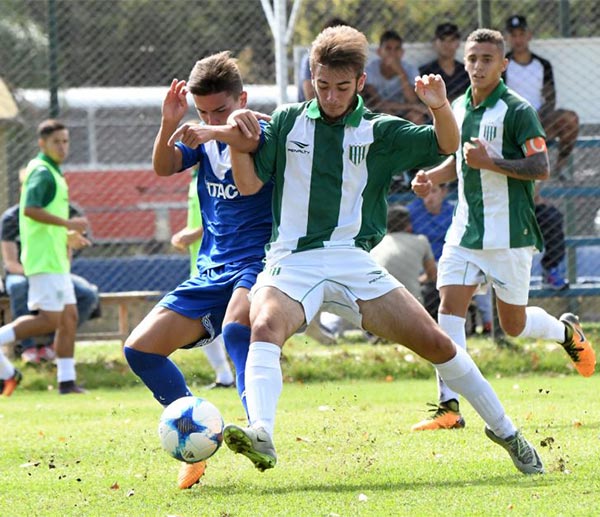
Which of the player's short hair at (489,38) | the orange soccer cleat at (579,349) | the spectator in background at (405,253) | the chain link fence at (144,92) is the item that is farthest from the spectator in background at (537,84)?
the player's short hair at (489,38)

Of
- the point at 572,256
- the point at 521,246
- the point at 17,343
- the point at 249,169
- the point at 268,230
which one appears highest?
the point at 249,169

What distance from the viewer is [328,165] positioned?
17.8 ft

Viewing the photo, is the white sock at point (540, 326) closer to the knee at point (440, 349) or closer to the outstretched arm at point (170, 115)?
the knee at point (440, 349)

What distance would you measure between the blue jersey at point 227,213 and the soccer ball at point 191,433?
0.99 m

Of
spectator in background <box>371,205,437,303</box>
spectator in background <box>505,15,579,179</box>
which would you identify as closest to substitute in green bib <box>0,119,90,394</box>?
spectator in background <box>371,205,437,303</box>

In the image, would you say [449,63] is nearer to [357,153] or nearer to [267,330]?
[357,153]

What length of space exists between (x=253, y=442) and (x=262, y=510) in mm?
273

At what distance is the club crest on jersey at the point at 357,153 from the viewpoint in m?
5.43

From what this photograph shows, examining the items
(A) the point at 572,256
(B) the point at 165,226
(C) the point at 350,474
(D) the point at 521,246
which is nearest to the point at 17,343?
(B) the point at 165,226

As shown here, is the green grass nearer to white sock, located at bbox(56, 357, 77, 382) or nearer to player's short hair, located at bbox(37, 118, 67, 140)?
white sock, located at bbox(56, 357, 77, 382)

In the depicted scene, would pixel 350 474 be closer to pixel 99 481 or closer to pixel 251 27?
pixel 99 481

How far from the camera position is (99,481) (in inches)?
227

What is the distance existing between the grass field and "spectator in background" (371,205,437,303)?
2318mm

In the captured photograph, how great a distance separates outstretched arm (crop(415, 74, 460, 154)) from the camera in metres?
5.18
